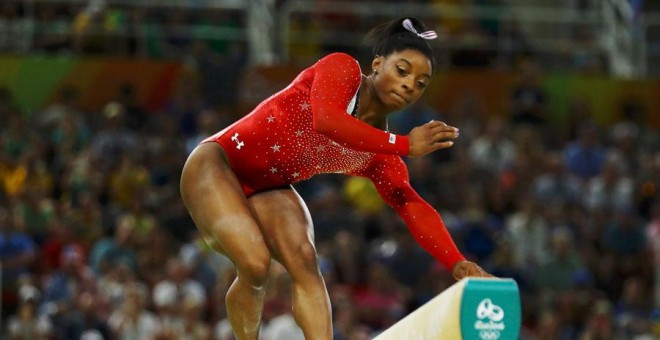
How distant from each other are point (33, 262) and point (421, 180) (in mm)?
3997

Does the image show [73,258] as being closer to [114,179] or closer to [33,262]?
[33,262]

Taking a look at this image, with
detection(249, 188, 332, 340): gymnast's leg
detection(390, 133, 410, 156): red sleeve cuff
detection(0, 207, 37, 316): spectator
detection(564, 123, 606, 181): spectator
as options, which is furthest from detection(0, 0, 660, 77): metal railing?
detection(390, 133, 410, 156): red sleeve cuff

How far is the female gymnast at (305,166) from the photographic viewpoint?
5.89 metres

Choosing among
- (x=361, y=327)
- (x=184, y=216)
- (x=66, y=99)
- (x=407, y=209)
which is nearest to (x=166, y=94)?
(x=66, y=99)

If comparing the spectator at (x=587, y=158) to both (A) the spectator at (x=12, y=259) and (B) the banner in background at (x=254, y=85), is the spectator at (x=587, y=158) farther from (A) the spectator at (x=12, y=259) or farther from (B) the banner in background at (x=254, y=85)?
(A) the spectator at (x=12, y=259)

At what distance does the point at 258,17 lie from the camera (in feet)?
48.8

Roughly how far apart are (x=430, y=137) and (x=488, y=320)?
125 cm

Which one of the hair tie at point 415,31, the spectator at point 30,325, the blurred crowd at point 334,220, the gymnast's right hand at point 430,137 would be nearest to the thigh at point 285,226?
the gymnast's right hand at point 430,137

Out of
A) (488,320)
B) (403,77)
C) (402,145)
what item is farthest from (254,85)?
(488,320)

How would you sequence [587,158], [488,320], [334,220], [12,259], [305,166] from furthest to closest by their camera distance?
[587,158] → [334,220] → [12,259] → [305,166] → [488,320]

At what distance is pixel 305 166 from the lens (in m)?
6.30

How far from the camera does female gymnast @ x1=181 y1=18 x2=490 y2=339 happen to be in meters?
5.89

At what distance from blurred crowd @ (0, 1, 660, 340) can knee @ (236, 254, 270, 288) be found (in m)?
4.55

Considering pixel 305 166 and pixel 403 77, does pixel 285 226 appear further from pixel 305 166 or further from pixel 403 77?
pixel 403 77
